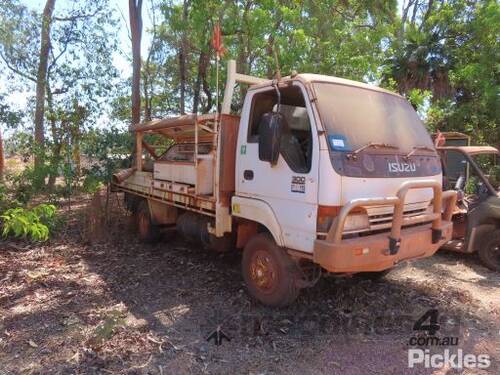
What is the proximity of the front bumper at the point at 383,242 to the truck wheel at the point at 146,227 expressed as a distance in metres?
4.26

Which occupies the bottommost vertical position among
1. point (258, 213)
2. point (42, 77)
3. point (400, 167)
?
point (258, 213)

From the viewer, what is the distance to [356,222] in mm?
3795

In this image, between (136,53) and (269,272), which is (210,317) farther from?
(136,53)

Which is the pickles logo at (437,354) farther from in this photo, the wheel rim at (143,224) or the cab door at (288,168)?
the wheel rim at (143,224)

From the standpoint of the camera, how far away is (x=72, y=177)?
28.5 ft

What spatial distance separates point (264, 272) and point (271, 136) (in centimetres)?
147

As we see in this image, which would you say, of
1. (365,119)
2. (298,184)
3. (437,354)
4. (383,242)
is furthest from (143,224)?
(437,354)

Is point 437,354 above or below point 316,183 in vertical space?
below

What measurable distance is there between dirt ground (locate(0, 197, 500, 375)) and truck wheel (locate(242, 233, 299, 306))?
7.0 inches

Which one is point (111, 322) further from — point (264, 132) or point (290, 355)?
point (264, 132)

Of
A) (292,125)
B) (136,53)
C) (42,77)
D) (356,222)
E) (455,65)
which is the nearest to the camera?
(356,222)

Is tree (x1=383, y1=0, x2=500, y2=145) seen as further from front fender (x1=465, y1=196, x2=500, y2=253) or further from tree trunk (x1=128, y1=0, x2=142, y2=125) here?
tree trunk (x1=128, y1=0, x2=142, y2=125)

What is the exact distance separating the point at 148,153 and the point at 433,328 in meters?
5.95

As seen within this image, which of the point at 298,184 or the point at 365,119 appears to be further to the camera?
the point at 365,119
